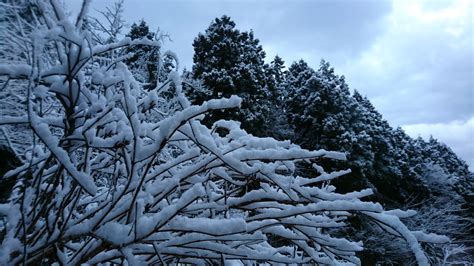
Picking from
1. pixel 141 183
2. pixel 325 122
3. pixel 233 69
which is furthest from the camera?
pixel 325 122

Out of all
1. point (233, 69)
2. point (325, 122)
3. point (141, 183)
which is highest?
point (233, 69)

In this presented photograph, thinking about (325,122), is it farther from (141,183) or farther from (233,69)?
(141,183)

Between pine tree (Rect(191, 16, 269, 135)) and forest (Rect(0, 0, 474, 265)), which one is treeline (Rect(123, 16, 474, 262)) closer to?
pine tree (Rect(191, 16, 269, 135))

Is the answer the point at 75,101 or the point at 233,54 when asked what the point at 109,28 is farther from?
the point at 233,54

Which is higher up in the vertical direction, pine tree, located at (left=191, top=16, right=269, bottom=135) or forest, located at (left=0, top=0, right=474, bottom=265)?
pine tree, located at (left=191, top=16, right=269, bottom=135)

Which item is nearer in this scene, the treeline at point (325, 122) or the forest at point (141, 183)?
the forest at point (141, 183)

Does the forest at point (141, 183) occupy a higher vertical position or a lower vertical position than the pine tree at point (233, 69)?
lower

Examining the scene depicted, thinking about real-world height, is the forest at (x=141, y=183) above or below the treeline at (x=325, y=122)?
below

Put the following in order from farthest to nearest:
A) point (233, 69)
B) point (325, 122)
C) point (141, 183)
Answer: point (325, 122) < point (233, 69) < point (141, 183)

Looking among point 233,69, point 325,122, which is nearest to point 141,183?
point 233,69

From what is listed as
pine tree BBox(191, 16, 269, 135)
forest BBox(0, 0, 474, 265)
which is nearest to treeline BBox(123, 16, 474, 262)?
pine tree BBox(191, 16, 269, 135)

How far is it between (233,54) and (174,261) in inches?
679

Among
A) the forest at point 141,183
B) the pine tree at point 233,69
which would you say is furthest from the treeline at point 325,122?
the forest at point 141,183

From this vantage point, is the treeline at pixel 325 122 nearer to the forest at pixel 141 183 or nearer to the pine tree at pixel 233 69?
the pine tree at pixel 233 69
